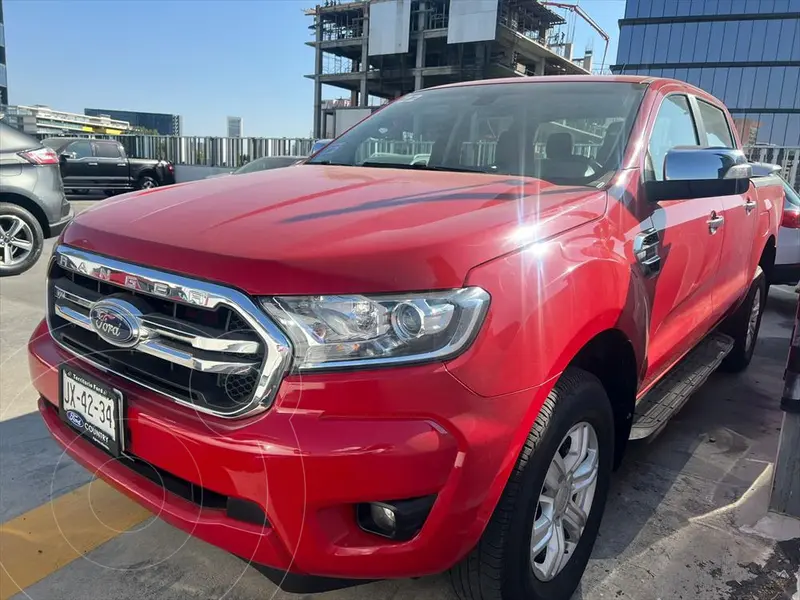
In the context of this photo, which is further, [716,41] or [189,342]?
[716,41]

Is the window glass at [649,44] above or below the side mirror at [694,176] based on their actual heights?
above

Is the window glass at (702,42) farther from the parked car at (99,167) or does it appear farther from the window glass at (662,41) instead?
the parked car at (99,167)

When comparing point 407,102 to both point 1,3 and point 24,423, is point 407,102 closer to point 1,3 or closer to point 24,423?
point 24,423

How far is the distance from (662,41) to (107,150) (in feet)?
155

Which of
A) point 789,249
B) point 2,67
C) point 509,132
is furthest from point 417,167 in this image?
point 2,67

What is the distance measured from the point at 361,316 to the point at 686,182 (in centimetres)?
146

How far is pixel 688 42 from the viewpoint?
161ft

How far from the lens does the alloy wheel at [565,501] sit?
1848 millimetres

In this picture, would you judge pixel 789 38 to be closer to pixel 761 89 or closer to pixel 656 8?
pixel 761 89

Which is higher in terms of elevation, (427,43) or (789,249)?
(427,43)

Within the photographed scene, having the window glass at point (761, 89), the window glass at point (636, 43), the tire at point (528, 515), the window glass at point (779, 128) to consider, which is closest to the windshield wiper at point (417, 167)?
the tire at point (528, 515)

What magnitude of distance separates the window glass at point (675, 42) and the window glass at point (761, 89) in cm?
607

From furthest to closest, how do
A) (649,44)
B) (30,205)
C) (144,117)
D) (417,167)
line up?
(144,117)
(649,44)
(30,205)
(417,167)

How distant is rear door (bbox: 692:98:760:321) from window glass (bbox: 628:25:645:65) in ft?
174
